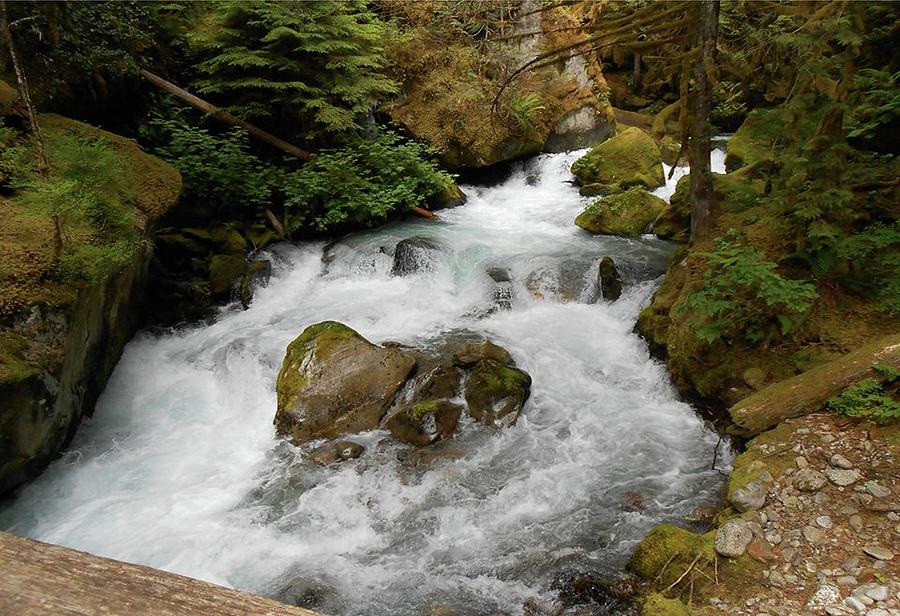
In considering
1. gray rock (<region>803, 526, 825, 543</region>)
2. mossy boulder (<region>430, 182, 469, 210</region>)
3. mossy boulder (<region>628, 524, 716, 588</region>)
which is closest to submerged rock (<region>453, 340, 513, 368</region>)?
mossy boulder (<region>628, 524, 716, 588</region>)

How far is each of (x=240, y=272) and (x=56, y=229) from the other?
13.8ft

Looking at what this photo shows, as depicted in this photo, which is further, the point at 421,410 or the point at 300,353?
the point at 300,353

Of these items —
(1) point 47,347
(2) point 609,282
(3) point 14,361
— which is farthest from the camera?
(2) point 609,282

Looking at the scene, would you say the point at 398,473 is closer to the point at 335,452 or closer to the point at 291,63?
the point at 335,452

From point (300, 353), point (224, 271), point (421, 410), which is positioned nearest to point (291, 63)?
point (224, 271)

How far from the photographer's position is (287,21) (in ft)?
34.1

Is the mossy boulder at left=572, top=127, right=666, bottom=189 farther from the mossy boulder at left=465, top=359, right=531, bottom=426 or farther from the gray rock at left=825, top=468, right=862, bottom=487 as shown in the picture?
the gray rock at left=825, top=468, right=862, bottom=487

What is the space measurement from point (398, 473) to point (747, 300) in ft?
13.2

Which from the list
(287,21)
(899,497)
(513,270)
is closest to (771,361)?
(899,497)

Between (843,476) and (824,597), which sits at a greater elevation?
→ (843,476)

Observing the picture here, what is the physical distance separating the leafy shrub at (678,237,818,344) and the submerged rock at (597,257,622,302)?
2807 mm

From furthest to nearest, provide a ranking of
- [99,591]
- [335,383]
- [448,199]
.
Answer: [448,199], [335,383], [99,591]

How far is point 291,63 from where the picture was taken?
1077 centimetres

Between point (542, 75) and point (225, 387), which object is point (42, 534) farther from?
point (542, 75)
